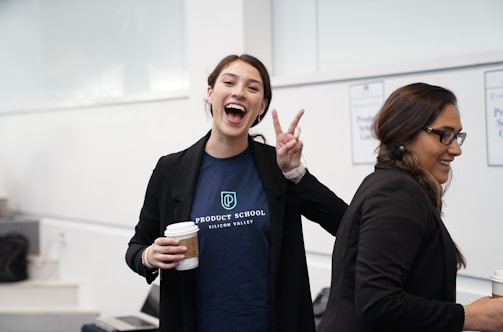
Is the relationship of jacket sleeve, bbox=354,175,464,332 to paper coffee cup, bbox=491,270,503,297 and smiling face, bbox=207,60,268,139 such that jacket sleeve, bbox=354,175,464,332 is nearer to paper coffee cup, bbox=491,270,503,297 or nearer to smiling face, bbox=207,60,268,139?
paper coffee cup, bbox=491,270,503,297

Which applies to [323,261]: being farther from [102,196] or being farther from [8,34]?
[8,34]

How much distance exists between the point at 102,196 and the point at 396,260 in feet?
12.1

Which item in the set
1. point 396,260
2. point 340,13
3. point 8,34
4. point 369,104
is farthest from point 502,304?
point 8,34

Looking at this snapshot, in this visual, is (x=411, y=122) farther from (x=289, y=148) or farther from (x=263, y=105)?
(x=263, y=105)

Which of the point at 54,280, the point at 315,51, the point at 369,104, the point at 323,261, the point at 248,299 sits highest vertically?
the point at 315,51

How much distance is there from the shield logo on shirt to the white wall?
121cm

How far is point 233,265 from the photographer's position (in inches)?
62.0

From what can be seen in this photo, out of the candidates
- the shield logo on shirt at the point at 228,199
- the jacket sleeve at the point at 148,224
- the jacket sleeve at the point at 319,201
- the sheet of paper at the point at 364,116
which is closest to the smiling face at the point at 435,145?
the jacket sleeve at the point at 319,201

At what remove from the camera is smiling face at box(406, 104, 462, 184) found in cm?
124

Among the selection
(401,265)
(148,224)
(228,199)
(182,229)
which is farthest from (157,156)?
(401,265)

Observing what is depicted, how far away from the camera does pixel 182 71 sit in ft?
13.7

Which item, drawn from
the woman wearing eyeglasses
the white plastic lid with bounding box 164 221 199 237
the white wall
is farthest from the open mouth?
the white wall

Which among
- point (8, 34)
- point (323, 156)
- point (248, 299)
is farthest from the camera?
point (8, 34)

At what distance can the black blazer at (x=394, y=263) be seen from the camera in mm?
1120
